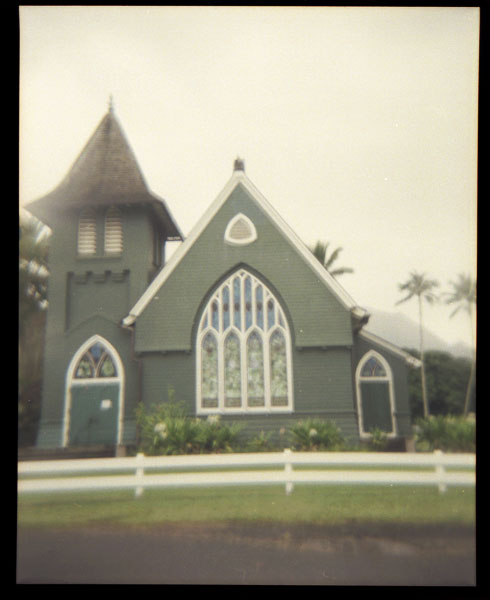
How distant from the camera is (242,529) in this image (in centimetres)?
747

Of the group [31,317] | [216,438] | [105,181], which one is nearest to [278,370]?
[216,438]

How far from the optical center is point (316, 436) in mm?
8258

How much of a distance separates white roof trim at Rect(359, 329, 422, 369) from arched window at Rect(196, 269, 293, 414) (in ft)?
4.11

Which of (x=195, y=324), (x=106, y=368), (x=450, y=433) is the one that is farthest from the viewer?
(x=195, y=324)

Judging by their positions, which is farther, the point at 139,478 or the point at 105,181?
the point at 105,181

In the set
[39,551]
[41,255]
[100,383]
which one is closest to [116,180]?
[41,255]

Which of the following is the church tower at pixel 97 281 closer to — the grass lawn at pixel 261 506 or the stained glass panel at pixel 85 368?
the stained glass panel at pixel 85 368

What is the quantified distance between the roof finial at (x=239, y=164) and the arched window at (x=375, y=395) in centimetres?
356

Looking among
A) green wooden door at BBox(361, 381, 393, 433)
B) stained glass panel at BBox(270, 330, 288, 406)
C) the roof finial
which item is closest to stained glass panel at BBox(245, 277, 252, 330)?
stained glass panel at BBox(270, 330, 288, 406)

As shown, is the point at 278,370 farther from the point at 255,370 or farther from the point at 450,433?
the point at 450,433

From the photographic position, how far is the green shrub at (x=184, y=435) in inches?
323

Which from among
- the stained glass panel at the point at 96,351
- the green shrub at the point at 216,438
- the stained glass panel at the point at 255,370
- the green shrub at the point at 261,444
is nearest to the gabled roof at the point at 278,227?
the stained glass panel at the point at 96,351

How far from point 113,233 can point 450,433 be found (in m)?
6.29

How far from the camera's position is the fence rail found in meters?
7.68
